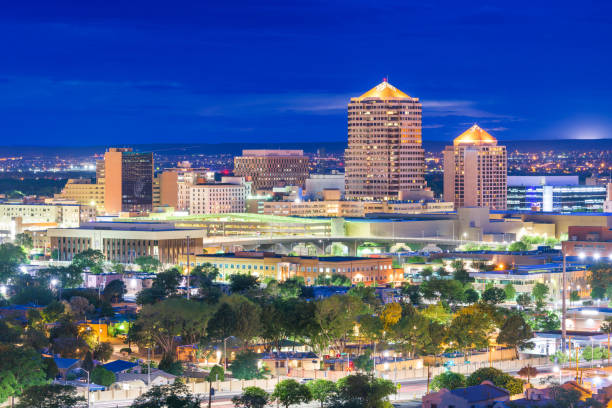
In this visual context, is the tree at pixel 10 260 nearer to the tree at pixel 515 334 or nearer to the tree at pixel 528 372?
the tree at pixel 515 334

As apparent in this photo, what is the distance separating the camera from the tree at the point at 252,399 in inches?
2657

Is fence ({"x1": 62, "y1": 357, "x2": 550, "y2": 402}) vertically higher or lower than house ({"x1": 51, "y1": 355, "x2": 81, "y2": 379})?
lower

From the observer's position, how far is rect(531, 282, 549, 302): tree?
113 m

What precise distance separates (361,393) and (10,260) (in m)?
76.6

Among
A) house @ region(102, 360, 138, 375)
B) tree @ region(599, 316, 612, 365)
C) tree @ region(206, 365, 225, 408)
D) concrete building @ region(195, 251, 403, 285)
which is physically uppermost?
concrete building @ region(195, 251, 403, 285)

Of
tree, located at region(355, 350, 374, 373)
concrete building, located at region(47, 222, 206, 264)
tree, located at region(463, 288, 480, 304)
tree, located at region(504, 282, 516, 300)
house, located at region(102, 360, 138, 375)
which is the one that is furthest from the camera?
concrete building, located at region(47, 222, 206, 264)

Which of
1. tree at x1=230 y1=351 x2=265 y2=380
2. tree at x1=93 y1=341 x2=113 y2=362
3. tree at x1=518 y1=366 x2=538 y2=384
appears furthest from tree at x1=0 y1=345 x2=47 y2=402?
tree at x1=518 y1=366 x2=538 y2=384

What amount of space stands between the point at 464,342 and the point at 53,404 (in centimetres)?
2794

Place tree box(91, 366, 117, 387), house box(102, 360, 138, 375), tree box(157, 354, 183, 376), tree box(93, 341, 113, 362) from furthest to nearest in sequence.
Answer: tree box(93, 341, 113, 362) < tree box(157, 354, 183, 376) < house box(102, 360, 138, 375) < tree box(91, 366, 117, 387)

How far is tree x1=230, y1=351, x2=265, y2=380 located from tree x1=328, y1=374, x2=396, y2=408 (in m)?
8.05

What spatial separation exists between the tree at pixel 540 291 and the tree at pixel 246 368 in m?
38.1

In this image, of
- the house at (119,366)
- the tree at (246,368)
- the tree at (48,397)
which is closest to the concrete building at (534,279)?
the tree at (246,368)

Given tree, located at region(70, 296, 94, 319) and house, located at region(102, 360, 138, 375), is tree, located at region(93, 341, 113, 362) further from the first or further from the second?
tree, located at region(70, 296, 94, 319)

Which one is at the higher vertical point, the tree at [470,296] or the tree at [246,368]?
the tree at [470,296]
